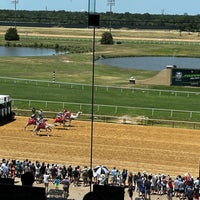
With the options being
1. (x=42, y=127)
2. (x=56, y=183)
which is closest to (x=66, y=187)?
(x=56, y=183)

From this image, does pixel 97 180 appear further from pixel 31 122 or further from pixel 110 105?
pixel 110 105

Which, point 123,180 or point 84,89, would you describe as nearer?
point 123,180

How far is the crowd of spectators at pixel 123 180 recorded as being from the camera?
506 inches

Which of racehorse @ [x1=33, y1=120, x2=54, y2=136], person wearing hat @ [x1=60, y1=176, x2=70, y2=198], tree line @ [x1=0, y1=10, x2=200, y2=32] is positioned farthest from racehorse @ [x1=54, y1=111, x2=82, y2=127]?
tree line @ [x1=0, y1=10, x2=200, y2=32]

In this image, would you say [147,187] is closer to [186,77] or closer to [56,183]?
[56,183]

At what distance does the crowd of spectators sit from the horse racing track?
7.22 ft

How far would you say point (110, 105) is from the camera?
26.2 meters

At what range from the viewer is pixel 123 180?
13.9 meters

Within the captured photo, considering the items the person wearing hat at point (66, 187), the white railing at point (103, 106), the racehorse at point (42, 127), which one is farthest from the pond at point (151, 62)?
the person wearing hat at point (66, 187)

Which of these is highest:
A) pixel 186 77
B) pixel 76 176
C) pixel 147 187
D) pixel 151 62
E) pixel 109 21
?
pixel 109 21

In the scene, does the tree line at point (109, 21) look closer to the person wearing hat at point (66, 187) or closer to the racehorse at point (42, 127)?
the racehorse at point (42, 127)

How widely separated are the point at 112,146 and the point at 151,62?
39.2m

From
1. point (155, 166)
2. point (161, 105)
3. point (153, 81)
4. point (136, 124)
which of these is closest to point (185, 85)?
point (153, 81)

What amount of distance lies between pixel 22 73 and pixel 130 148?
2380cm
